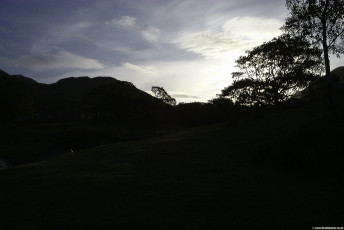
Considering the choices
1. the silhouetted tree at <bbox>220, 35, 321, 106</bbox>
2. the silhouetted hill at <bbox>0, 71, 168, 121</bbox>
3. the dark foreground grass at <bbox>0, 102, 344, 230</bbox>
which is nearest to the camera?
the dark foreground grass at <bbox>0, 102, 344, 230</bbox>

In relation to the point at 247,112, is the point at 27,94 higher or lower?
higher

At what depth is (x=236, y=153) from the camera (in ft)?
50.8

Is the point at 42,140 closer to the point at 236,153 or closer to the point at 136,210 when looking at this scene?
the point at 236,153

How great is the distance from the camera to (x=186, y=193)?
944 centimetres

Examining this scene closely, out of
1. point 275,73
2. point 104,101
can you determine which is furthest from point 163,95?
point 275,73

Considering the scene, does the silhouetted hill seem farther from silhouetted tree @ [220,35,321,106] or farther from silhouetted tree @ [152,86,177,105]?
silhouetted tree @ [220,35,321,106]

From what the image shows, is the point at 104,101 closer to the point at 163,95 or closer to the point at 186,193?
the point at 163,95

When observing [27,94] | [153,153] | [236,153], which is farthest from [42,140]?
[236,153]

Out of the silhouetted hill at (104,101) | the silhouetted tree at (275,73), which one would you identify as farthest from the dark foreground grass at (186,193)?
the silhouetted hill at (104,101)

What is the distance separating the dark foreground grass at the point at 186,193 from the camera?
7.24m

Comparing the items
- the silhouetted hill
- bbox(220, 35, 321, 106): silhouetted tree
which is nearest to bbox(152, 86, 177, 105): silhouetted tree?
the silhouetted hill

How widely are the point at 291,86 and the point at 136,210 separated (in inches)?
1638

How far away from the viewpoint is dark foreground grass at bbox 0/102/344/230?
23.7 ft

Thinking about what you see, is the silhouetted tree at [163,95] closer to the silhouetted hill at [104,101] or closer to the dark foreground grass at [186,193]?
the silhouetted hill at [104,101]
